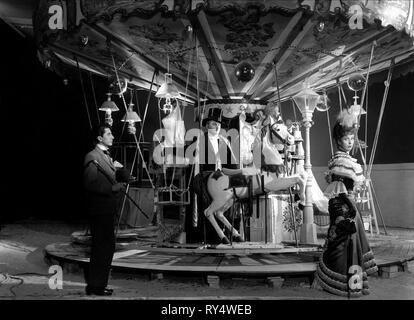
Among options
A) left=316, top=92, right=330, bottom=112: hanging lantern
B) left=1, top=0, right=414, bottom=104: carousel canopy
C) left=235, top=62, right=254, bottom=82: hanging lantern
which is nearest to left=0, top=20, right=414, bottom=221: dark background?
left=316, top=92, right=330, bottom=112: hanging lantern

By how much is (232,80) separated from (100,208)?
4020 millimetres

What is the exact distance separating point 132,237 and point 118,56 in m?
3.31

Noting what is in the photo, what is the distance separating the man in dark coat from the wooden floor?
100cm

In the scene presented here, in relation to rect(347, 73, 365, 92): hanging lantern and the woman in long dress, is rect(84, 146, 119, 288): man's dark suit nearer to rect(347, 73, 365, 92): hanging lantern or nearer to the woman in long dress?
the woman in long dress

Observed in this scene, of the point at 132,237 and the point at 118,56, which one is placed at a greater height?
the point at 118,56

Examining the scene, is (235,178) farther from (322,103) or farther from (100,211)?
(322,103)

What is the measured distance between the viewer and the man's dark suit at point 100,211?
4.98m

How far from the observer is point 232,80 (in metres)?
8.31

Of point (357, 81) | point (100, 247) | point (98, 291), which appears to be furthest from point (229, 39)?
point (98, 291)

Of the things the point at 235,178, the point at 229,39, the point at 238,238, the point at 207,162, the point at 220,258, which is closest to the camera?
the point at 220,258

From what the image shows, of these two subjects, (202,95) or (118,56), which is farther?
Answer: (202,95)

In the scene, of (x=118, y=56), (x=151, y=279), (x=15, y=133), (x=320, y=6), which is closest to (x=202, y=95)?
(x=118, y=56)
